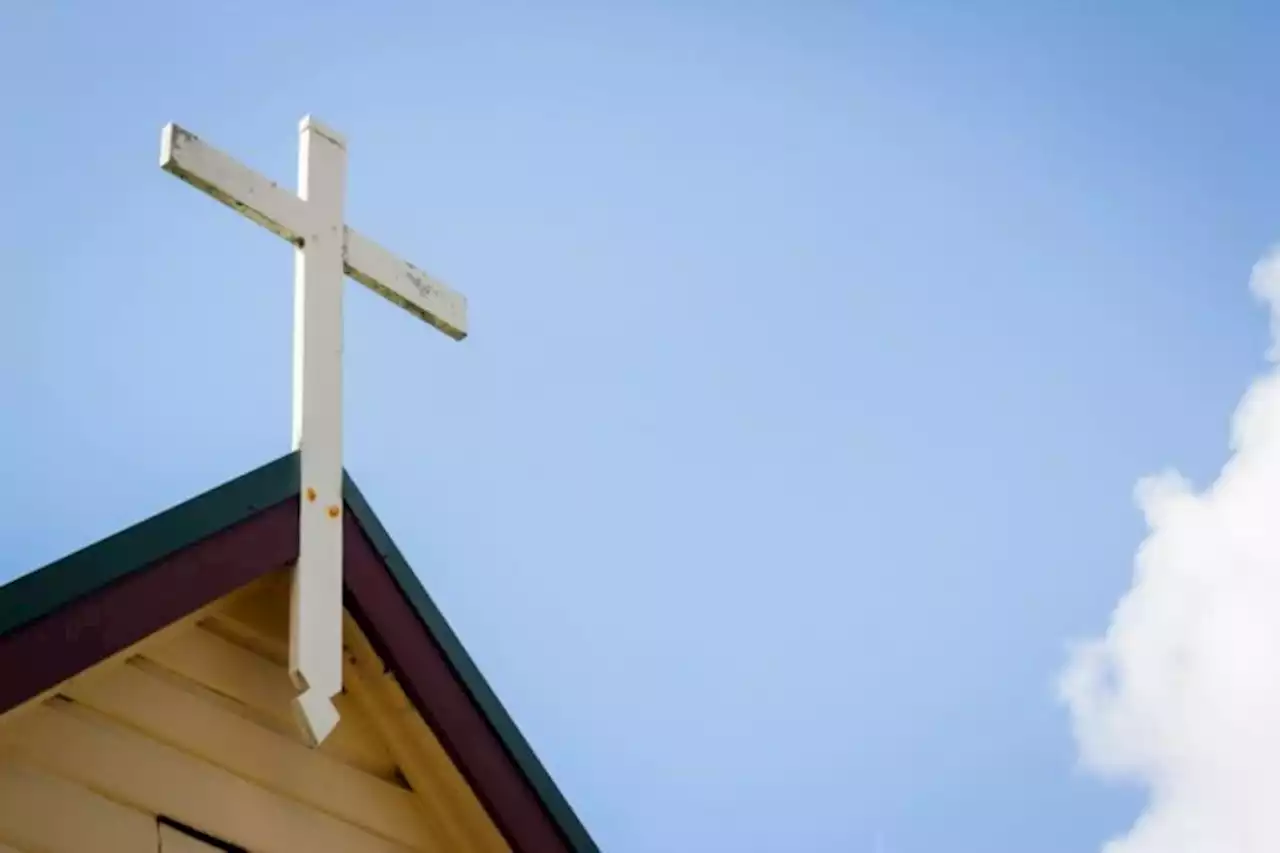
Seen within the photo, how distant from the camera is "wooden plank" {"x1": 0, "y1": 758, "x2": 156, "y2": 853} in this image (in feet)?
10.4

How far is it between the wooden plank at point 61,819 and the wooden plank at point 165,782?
0.9 inches

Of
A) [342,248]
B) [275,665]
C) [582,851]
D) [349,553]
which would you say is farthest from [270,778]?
[342,248]

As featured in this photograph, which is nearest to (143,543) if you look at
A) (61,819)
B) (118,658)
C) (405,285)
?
(118,658)

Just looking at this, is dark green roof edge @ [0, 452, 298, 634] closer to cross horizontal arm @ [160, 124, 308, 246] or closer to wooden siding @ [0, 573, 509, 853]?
A: wooden siding @ [0, 573, 509, 853]

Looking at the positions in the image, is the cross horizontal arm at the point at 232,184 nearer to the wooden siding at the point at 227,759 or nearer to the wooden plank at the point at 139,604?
the wooden plank at the point at 139,604

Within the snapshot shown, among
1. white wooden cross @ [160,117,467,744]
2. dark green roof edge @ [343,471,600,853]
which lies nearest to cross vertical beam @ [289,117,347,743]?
white wooden cross @ [160,117,467,744]

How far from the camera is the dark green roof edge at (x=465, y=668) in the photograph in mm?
3852

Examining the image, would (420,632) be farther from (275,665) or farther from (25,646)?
(25,646)

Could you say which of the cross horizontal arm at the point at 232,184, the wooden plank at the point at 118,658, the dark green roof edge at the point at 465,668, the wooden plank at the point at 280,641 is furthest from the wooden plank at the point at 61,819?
the cross horizontal arm at the point at 232,184

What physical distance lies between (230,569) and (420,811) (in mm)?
774

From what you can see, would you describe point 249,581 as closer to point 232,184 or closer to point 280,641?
point 280,641

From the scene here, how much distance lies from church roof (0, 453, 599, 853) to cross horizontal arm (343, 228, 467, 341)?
570 mm

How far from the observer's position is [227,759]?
11.5 ft

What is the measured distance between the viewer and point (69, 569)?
3195 millimetres
